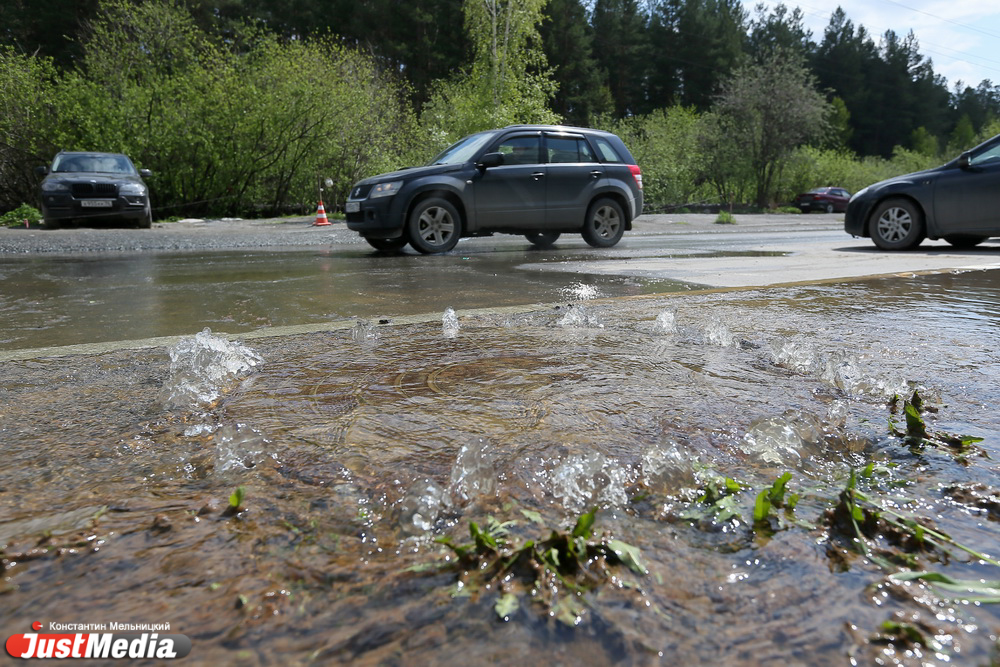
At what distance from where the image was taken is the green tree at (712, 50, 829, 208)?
41.6 meters

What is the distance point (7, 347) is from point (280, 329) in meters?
1.24

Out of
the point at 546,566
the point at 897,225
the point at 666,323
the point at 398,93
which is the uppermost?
the point at 398,93

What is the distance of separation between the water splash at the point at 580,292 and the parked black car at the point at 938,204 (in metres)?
6.16

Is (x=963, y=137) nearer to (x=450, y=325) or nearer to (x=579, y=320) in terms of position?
(x=579, y=320)

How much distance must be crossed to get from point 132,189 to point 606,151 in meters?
10.0

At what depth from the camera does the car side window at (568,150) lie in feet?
35.4

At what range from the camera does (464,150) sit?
10.5m

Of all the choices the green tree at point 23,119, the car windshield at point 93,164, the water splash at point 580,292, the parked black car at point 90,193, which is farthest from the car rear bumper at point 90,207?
the water splash at point 580,292

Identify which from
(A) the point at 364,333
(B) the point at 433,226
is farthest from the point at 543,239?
(A) the point at 364,333

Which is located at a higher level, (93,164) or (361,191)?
(93,164)

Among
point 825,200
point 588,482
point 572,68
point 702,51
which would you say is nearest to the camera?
point 588,482

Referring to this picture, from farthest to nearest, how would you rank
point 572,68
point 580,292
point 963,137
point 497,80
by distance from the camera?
1. point 963,137
2. point 572,68
3. point 497,80
4. point 580,292

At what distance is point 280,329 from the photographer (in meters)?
3.81

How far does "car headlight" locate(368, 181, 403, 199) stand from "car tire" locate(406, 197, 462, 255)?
35 centimetres
